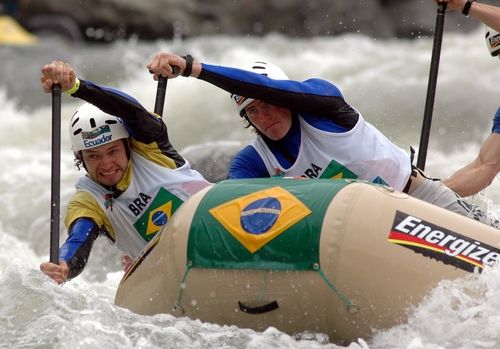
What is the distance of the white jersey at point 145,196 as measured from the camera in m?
6.20

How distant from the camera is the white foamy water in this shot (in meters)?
5.00

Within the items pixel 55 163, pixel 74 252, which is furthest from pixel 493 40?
pixel 74 252

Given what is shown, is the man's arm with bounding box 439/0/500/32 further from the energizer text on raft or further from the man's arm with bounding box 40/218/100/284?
the man's arm with bounding box 40/218/100/284

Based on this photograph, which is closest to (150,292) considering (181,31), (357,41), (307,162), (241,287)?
(241,287)

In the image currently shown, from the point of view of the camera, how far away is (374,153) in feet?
20.3

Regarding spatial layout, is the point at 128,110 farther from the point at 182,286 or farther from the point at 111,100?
the point at 182,286

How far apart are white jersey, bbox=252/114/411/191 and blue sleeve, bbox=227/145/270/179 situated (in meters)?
0.04

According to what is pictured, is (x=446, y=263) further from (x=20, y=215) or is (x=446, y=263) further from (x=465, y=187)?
(x=20, y=215)

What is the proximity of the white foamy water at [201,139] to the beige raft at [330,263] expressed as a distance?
0.24ft

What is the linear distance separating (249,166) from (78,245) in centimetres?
100

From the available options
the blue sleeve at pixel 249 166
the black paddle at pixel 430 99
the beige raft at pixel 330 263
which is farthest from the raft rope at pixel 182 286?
the black paddle at pixel 430 99

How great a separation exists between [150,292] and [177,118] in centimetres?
896

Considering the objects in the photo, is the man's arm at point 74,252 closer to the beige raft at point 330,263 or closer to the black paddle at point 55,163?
the black paddle at point 55,163

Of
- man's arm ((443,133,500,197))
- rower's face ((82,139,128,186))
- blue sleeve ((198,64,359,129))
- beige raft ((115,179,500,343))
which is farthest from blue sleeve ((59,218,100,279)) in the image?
man's arm ((443,133,500,197))
